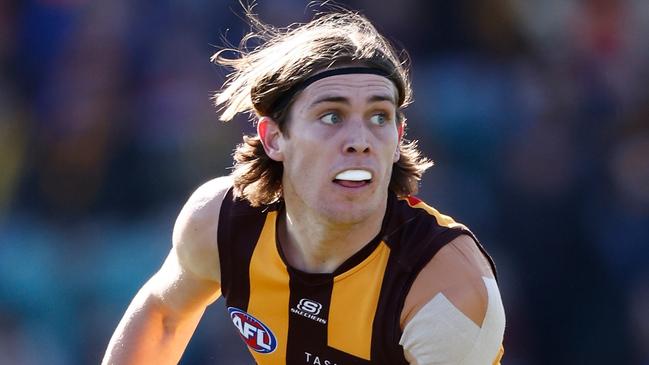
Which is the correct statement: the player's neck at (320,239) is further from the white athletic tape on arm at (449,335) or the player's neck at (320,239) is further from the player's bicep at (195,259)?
the white athletic tape on arm at (449,335)

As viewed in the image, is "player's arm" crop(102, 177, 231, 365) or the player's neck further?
"player's arm" crop(102, 177, 231, 365)

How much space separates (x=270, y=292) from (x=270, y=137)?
0.54 metres

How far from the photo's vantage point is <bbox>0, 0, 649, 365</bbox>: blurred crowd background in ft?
24.8

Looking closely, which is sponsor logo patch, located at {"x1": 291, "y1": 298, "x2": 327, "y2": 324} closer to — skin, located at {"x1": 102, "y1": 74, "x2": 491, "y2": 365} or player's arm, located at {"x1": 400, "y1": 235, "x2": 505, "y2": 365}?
skin, located at {"x1": 102, "y1": 74, "x2": 491, "y2": 365}

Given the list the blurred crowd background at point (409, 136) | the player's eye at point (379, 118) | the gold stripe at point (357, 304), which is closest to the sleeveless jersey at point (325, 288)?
the gold stripe at point (357, 304)

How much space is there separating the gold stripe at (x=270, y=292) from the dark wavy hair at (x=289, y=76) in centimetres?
19

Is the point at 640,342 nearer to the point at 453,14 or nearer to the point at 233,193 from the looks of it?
the point at 453,14

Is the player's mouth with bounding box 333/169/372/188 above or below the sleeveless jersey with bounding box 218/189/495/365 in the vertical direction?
above

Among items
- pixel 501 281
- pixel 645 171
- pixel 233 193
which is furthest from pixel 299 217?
pixel 645 171

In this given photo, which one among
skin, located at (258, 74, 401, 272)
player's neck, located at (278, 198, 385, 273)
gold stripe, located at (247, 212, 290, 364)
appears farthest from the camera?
gold stripe, located at (247, 212, 290, 364)

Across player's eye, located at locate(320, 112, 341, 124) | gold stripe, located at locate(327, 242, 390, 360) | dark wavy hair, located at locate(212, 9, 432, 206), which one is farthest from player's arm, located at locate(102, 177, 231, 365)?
player's eye, located at locate(320, 112, 341, 124)

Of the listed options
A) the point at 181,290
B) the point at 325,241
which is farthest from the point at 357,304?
the point at 181,290

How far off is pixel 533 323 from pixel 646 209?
3.46 ft

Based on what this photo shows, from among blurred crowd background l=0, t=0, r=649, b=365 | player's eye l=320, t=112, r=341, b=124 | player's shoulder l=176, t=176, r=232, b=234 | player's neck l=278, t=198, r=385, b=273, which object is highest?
blurred crowd background l=0, t=0, r=649, b=365
